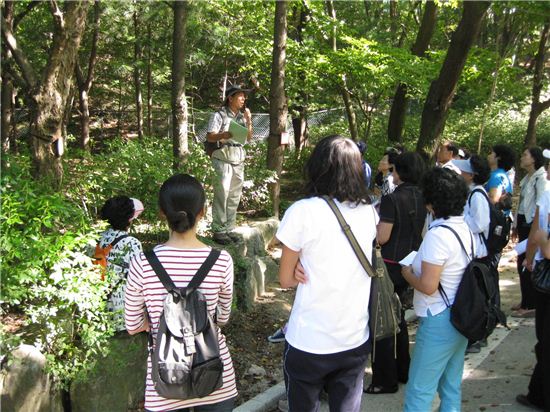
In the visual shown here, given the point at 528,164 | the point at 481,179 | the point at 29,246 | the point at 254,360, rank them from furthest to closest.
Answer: the point at 528,164 → the point at 254,360 → the point at 481,179 → the point at 29,246

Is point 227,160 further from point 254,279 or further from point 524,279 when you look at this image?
point 524,279

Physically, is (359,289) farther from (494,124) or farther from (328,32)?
(494,124)

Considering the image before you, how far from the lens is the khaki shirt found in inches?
244

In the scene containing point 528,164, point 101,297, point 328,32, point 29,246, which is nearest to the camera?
point 29,246

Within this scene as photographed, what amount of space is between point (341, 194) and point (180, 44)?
4845 mm

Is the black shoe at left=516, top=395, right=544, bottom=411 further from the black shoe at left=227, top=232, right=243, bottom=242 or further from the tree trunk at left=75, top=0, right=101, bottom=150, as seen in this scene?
the tree trunk at left=75, top=0, right=101, bottom=150

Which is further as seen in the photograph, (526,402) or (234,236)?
(234,236)

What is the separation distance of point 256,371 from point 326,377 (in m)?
2.48

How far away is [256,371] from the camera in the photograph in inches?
196

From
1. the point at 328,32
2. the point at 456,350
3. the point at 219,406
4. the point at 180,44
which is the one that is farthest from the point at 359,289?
the point at 328,32

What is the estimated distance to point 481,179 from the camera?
491 centimetres

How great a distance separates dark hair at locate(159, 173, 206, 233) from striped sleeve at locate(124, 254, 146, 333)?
0.22m

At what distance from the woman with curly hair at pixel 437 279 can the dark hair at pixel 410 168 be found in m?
0.91

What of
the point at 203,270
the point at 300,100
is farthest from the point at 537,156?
the point at 300,100
